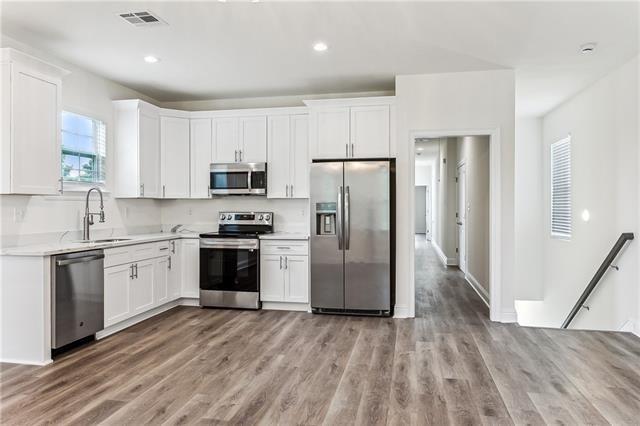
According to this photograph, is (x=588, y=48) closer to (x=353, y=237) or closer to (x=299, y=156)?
(x=353, y=237)

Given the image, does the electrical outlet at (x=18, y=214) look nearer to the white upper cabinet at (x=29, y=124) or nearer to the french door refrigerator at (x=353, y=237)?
the white upper cabinet at (x=29, y=124)

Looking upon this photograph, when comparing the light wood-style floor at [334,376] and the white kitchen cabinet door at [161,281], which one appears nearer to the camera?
the light wood-style floor at [334,376]

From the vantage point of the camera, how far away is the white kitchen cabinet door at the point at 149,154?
5016mm

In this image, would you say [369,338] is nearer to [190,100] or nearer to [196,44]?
[196,44]

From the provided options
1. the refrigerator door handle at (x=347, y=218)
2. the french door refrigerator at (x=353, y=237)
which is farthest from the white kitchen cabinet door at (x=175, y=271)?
the refrigerator door handle at (x=347, y=218)

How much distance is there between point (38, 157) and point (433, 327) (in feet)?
13.2

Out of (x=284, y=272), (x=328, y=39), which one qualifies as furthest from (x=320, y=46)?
(x=284, y=272)

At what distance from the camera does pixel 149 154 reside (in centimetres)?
515

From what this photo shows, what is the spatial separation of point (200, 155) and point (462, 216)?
5.36 metres

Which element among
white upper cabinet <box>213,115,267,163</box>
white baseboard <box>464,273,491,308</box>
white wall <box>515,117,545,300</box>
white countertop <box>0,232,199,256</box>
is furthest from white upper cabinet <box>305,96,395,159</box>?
white wall <box>515,117,545,300</box>

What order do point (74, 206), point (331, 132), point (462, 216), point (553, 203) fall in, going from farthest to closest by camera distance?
point (462, 216), point (553, 203), point (331, 132), point (74, 206)

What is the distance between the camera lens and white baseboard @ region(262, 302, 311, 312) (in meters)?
5.06

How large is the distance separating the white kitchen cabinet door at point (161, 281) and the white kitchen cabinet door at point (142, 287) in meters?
0.04

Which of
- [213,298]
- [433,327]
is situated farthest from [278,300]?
[433,327]
